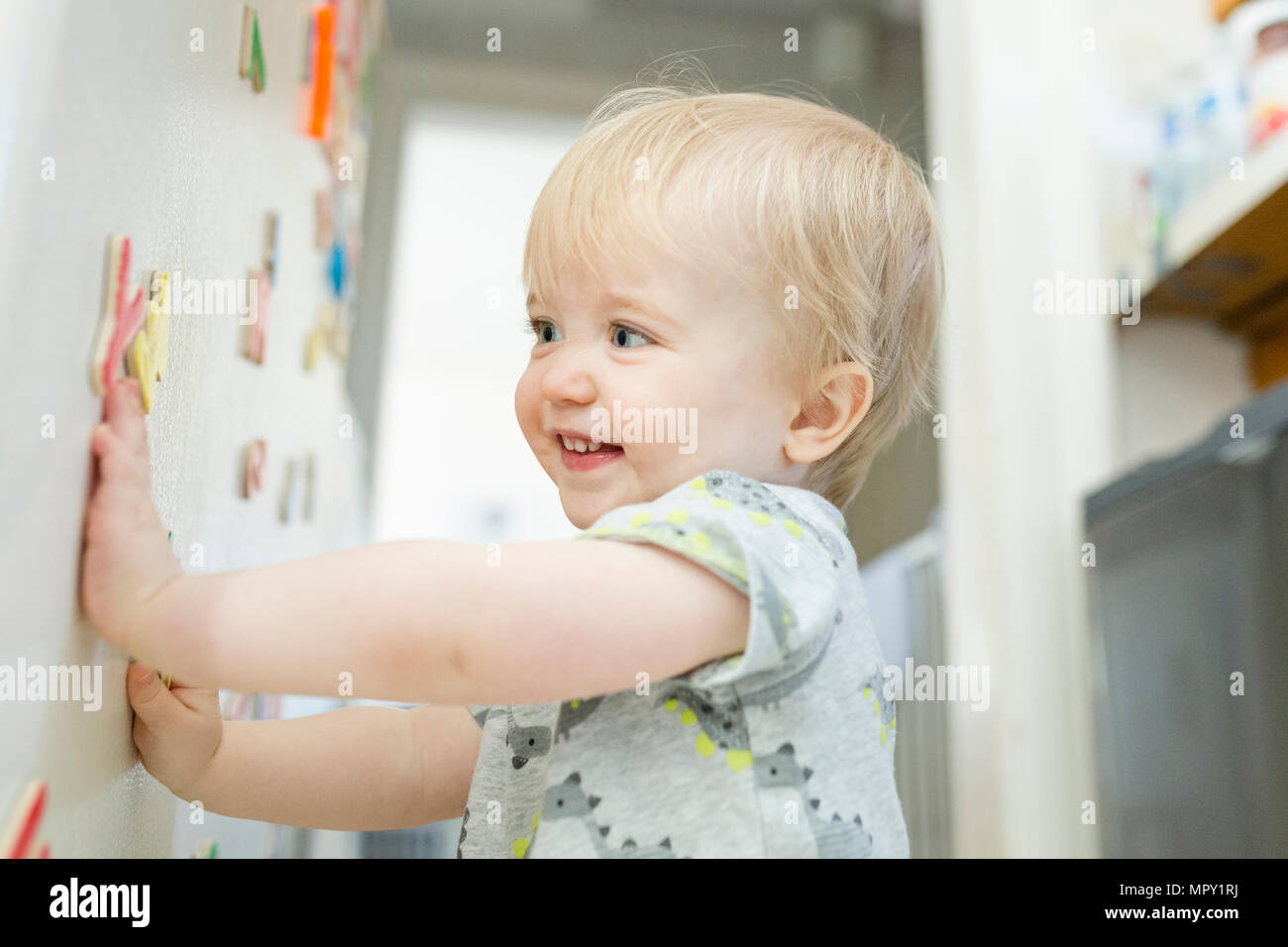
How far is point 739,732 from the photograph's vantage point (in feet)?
1.82

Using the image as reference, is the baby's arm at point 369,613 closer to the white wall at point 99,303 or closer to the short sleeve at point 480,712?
the white wall at point 99,303

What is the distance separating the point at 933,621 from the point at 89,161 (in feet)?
5.46

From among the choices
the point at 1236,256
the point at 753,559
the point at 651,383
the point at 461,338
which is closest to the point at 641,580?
the point at 753,559

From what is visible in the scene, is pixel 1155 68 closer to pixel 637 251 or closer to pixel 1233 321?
pixel 1233 321

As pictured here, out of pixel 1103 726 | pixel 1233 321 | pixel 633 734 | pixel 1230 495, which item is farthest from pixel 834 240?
pixel 1233 321

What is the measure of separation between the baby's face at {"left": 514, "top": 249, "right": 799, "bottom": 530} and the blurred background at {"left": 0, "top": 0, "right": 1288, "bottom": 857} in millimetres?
203

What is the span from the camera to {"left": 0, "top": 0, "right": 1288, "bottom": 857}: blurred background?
120 cm

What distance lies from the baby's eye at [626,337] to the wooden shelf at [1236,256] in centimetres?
95

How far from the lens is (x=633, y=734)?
1.85 ft

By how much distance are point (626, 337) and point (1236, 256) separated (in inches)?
44.1

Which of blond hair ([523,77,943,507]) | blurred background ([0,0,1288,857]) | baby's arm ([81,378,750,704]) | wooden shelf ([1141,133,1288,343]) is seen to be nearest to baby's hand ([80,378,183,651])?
baby's arm ([81,378,750,704])

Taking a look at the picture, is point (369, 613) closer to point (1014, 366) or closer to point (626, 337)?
point (626, 337)

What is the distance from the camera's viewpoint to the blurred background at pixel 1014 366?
120 centimetres

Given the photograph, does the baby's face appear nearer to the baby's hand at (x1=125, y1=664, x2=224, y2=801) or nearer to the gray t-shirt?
the gray t-shirt
